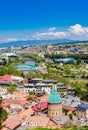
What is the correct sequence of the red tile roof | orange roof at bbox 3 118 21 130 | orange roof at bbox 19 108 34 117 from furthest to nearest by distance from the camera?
the red tile roof → orange roof at bbox 19 108 34 117 → orange roof at bbox 3 118 21 130

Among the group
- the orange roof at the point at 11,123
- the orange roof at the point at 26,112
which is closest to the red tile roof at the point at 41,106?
the orange roof at the point at 26,112

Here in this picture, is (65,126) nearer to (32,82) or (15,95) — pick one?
(15,95)

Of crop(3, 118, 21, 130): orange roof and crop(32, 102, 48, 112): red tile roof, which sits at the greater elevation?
crop(3, 118, 21, 130): orange roof

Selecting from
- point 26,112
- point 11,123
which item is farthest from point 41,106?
point 11,123

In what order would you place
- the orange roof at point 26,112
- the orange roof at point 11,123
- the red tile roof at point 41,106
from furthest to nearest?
1. the red tile roof at point 41,106
2. the orange roof at point 26,112
3. the orange roof at point 11,123

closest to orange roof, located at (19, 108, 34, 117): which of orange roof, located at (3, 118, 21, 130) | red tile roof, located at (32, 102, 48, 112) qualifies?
red tile roof, located at (32, 102, 48, 112)

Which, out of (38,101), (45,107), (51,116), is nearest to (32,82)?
(38,101)

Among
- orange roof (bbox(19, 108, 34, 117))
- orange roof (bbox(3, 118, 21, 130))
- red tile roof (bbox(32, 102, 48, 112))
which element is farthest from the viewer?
red tile roof (bbox(32, 102, 48, 112))

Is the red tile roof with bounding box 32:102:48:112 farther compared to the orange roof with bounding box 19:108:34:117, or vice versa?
the red tile roof with bounding box 32:102:48:112

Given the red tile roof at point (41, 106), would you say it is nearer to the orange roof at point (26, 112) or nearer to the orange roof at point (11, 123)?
the orange roof at point (26, 112)

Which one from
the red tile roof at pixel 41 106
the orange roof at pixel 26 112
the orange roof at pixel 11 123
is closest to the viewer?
the orange roof at pixel 11 123

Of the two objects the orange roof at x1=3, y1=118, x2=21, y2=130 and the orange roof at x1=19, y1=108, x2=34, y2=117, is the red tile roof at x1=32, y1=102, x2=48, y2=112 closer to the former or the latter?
the orange roof at x1=19, y1=108, x2=34, y2=117
